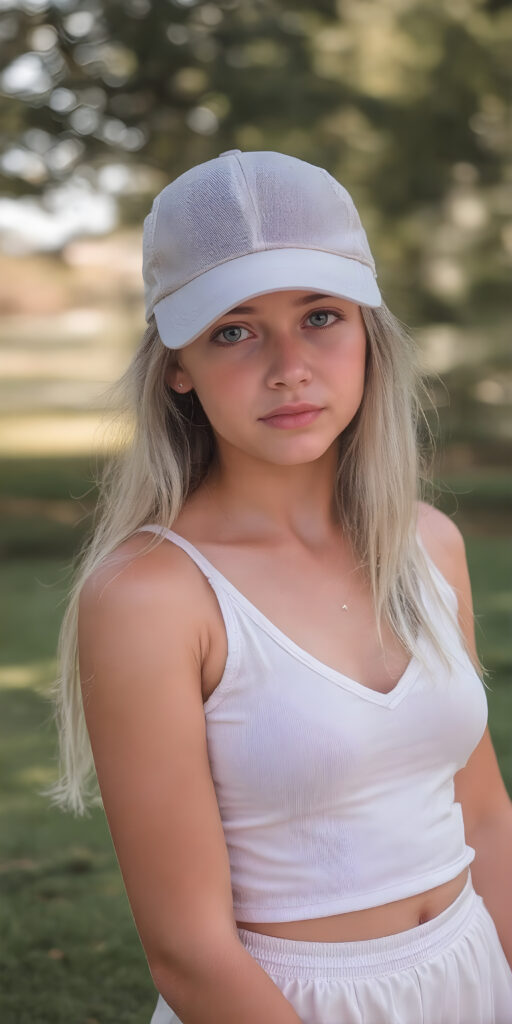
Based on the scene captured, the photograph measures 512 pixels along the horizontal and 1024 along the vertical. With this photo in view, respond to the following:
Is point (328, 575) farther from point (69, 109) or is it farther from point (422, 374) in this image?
point (69, 109)

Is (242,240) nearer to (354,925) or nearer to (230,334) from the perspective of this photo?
(230,334)

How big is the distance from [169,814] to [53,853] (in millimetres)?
1974

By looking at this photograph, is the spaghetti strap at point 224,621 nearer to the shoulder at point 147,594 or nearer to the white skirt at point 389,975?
the shoulder at point 147,594

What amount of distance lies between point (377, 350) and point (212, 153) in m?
6.10

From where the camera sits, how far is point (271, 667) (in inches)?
55.0

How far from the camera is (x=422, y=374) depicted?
1.77 m

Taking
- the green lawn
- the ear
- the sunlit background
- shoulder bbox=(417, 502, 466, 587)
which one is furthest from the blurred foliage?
the ear

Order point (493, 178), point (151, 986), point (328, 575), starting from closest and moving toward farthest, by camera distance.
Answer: point (328, 575), point (151, 986), point (493, 178)

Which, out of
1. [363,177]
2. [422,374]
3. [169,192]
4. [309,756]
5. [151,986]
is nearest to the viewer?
[309,756]

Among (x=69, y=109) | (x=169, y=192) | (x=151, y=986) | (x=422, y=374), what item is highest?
(x=69, y=109)

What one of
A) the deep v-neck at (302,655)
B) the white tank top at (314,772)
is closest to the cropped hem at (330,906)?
the white tank top at (314,772)


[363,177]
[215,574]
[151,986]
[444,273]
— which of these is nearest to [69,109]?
[363,177]

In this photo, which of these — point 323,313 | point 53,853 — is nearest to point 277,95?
point 53,853

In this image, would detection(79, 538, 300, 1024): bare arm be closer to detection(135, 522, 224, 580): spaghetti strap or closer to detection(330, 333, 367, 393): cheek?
Answer: detection(135, 522, 224, 580): spaghetti strap
